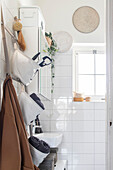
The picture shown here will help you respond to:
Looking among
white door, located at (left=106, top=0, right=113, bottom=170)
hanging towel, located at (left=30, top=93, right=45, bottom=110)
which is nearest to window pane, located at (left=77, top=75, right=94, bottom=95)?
hanging towel, located at (left=30, top=93, right=45, bottom=110)

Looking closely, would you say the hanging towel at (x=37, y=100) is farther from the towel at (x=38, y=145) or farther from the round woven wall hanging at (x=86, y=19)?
the round woven wall hanging at (x=86, y=19)

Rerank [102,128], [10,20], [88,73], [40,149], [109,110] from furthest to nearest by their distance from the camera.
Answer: [88,73], [102,128], [10,20], [40,149], [109,110]

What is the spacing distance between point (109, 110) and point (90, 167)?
304 centimetres

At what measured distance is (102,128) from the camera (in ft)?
13.4

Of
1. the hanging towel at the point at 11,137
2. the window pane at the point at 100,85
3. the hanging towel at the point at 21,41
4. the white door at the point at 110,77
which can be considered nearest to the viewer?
the white door at the point at 110,77

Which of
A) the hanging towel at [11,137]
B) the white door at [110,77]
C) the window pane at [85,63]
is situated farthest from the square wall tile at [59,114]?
the white door at [110,77]

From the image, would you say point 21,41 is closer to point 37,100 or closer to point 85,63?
point 37,100

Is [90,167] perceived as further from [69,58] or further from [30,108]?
[30,108]

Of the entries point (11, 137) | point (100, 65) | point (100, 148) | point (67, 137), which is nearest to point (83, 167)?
point (100, 148)

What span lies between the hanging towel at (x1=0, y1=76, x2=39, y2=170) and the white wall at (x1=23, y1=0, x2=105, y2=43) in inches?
105

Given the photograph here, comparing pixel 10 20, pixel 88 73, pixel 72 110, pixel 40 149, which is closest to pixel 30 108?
pixel 40 149

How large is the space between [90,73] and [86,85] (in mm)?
200

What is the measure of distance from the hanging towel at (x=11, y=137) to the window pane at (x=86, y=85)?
8.90 ft

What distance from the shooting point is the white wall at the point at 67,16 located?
4156 millimetres
